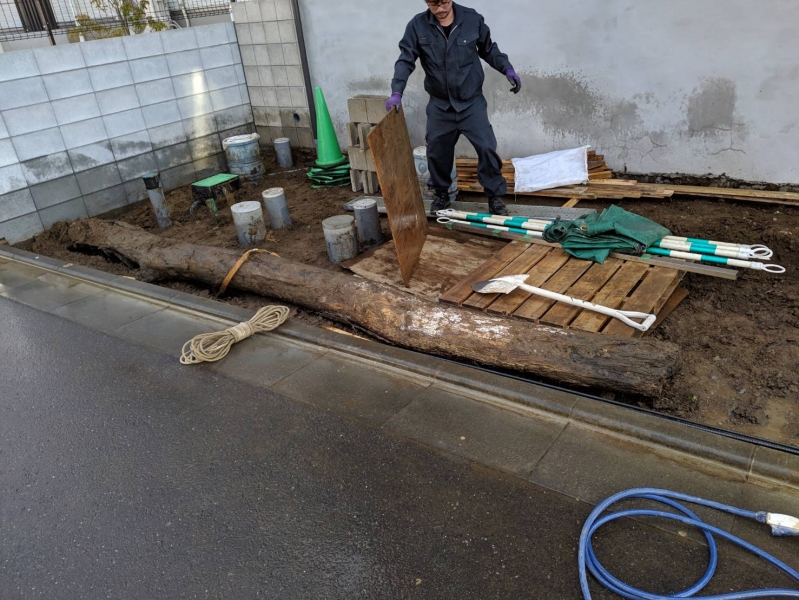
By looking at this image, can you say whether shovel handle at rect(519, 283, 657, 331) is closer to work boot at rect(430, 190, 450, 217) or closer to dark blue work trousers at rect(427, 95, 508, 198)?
dark blue work trousers at rect(427, 95, 508, 198)

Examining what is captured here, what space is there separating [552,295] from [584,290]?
35 centimetres

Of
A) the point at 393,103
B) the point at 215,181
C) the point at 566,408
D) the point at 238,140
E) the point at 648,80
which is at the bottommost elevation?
the point at 566,408

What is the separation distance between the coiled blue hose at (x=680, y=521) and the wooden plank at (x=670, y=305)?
1.63 meters

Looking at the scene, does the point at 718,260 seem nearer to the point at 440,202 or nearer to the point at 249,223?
the point at 440,202

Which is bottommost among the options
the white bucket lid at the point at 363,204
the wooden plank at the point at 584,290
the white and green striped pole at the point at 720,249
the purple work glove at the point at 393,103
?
the wooden plank at the point at 584,290

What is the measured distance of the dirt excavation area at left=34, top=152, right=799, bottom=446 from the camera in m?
3.37

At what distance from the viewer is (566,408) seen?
10.5ft

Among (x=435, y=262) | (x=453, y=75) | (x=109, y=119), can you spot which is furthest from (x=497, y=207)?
(x=109, y=119)

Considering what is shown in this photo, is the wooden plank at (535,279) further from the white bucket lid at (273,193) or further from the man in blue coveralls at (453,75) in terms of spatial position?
the white bucket lid at (273,193)

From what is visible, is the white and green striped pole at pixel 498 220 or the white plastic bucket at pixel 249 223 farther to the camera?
the white plastic bucket at pixel 249 223

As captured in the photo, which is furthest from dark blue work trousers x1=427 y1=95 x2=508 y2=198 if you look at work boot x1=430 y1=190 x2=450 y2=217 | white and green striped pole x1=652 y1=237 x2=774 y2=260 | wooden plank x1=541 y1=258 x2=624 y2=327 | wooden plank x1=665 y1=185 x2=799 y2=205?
wooden plank x1=665 y1=185 x2=799 y2=205

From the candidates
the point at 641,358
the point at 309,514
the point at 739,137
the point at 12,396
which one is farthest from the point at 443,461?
the point at 739,137

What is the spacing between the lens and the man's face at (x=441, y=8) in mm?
A: 4936

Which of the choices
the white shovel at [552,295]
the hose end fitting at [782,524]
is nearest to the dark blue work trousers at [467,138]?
the white shovel at [552,295]
